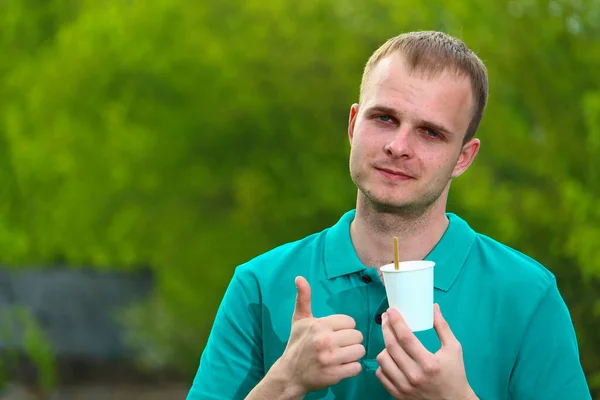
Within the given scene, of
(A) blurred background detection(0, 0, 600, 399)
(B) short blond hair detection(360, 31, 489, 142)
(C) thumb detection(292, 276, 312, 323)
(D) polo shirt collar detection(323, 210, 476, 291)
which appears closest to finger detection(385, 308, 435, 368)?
(C) thumb detection(292, 276, 312, 323)

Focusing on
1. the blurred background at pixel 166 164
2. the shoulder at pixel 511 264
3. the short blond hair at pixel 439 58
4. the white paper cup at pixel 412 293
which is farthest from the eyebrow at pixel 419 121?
the blurred background at pixel 166 164

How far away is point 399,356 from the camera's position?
2.64m

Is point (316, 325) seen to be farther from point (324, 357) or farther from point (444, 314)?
point (444, 314)

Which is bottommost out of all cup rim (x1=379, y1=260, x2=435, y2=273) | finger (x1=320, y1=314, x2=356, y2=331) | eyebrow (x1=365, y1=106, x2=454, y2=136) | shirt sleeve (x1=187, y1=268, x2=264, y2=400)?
shirt sleeve (x1=187, y1=268, x2=264, y2=400)

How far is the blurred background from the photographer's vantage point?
1962 cm

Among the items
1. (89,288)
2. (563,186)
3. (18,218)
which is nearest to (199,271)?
(89,288)

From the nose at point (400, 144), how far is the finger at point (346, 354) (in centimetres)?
58

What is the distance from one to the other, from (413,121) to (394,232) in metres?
0.34

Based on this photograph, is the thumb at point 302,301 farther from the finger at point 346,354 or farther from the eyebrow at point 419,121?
the eyebrow at point 419,121

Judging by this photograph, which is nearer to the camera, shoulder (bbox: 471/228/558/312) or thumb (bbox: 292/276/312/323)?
thumb (bbox: 292/276/312/323)

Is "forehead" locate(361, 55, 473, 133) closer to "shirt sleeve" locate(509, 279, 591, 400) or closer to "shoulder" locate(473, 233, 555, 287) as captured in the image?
"shoulder" locate(473, 233, 555, 287)

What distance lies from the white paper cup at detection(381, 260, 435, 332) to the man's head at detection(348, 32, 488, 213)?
0.34m

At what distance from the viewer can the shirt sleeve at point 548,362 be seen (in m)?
2.92

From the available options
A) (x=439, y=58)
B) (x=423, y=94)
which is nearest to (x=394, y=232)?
(x=423, y=94)
